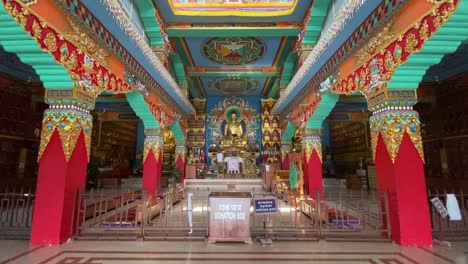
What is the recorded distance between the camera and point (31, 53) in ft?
11.8

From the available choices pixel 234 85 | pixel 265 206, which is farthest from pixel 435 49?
pixel 234 85

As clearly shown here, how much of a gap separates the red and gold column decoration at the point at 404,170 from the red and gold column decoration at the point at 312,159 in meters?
3.71

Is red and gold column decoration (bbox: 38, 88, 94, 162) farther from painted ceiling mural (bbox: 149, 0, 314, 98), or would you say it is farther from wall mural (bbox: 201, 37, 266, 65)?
wall mural (bbox: 201, 37, 266, 65)

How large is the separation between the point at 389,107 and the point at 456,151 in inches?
299

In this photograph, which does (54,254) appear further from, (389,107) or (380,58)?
(380,58)

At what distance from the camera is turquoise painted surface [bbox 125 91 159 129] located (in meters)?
6.48

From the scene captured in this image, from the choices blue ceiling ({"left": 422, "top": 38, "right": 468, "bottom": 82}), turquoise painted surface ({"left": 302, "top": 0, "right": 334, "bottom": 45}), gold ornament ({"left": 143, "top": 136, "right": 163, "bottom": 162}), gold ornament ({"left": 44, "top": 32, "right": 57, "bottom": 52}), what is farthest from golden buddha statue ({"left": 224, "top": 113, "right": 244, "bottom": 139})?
gold ornament ({"left": 44, "top": 32, "right": 57, "bottom": 52})

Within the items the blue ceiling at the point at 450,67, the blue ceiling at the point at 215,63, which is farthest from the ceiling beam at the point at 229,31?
the blue ceiling at the point at 450,67

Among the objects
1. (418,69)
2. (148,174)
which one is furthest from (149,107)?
(418,69)

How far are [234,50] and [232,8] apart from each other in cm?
238

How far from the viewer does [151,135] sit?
8.28 meters

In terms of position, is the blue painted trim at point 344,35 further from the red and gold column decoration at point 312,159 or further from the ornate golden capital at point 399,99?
the red and gold column decoration at point 312,159

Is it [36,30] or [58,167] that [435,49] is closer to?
[36,30]

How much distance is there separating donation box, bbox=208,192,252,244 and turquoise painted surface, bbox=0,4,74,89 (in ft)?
10.0
